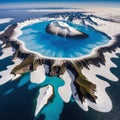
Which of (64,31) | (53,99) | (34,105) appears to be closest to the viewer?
(34,105)

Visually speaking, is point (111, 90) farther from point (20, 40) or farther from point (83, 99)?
point (20, 40)

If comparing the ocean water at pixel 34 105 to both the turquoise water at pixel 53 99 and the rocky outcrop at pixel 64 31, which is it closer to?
the turquoise water at pixel 53 99

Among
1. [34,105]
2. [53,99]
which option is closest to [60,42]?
[53,99]

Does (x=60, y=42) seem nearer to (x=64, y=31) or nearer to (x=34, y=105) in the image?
(x=64, y=31)

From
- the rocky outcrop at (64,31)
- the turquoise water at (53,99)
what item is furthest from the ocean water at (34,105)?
the rocky outcrop at (64,31)

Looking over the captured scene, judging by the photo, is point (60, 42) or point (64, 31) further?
point (64, 31)

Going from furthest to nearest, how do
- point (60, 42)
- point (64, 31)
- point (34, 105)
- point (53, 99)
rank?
1. point (64, 31)
2. point (60, 42)
3. point (53, 99)
4. point (34, 105)
